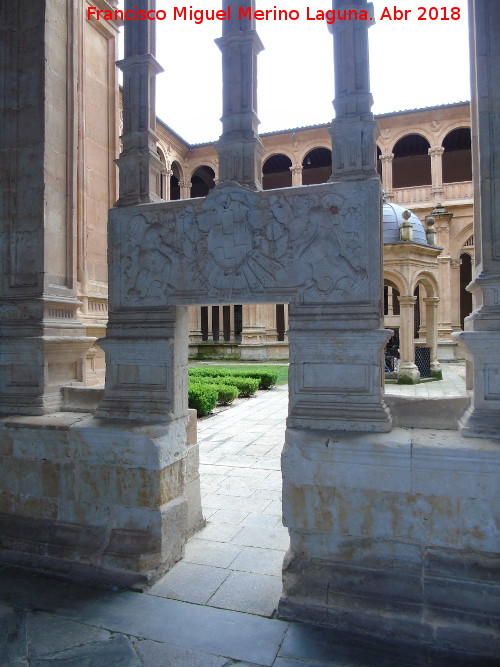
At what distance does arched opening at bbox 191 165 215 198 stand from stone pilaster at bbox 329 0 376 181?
85.0ft

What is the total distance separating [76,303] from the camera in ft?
12.1

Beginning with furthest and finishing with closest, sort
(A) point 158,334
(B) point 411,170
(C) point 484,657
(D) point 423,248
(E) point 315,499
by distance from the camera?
(B) point 411,170 < (D) point 423,248 < (A) point 158,334 < (E) point 315,499 < (C) point 484,657

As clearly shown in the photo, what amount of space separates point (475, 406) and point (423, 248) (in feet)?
37.7

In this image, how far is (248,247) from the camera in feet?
9.36

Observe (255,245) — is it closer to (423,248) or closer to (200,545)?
(200,545)

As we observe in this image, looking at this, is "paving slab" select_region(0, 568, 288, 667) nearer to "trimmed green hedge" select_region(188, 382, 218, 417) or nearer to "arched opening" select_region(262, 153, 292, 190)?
"trimmed green hedge" select_region(188, 382, 218, 417)

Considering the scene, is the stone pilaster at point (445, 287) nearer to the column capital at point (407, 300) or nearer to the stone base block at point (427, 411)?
the column capital at point (407, 300)

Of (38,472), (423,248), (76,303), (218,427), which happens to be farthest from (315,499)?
(423,248)

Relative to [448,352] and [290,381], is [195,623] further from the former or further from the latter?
[448,352]

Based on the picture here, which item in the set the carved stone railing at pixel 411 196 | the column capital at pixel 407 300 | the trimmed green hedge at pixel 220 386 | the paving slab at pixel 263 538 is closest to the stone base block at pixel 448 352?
the column capital at pixel 407 300

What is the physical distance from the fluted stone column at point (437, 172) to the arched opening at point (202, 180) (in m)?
12.4

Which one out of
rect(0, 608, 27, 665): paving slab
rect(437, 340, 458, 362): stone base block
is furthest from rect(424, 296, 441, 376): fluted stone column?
rect(0, 608, 27, 665): paving slab

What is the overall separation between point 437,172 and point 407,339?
14.0 metres

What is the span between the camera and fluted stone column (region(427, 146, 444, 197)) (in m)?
22.8
